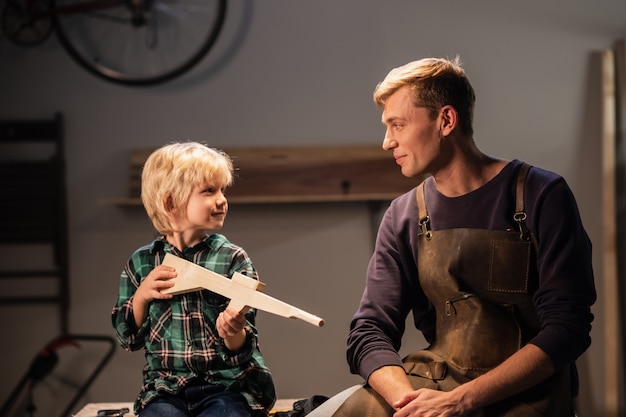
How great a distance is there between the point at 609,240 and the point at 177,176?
270 cm

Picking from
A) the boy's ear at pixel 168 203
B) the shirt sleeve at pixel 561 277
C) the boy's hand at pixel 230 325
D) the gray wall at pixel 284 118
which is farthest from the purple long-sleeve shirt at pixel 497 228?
the gray wall at pixel 284 118

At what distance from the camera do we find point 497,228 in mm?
2047

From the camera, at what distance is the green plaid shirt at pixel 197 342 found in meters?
2.14

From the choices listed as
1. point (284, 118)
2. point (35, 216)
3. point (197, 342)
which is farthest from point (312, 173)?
point (197, 342)

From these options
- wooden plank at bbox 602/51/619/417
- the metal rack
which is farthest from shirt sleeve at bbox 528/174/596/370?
the metal rack

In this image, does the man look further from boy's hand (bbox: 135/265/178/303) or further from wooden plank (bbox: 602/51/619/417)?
wooden plank (bbox: 602/51/619/417)

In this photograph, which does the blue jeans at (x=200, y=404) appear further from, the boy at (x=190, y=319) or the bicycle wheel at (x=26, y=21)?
the bicycle wheel at (x=26, y=21)

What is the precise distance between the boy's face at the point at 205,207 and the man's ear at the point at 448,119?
629mm

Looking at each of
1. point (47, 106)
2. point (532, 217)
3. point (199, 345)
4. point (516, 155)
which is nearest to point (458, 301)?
point (532, 217)

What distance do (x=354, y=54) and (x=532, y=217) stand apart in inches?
89.1

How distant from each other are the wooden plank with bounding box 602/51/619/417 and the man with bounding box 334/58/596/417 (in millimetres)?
2115

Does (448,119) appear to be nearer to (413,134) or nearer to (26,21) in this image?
(413,134)

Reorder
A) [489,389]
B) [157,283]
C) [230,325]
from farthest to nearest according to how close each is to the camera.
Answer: [157,283]
[230,325]
[489,389]

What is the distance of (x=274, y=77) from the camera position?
411cm
